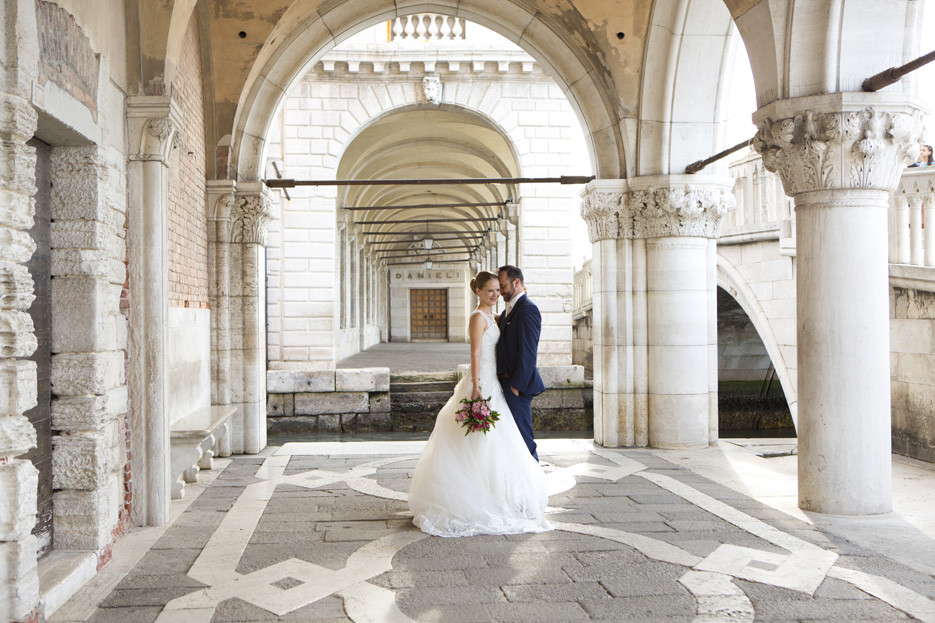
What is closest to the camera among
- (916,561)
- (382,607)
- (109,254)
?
(382,607)

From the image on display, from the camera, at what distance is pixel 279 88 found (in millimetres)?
6848

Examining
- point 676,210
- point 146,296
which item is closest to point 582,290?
point 676,210

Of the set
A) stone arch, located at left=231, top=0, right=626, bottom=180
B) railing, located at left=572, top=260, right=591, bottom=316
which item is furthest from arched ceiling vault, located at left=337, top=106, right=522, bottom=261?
stone arch, located at left=231, top=0, right=626, bottom=180

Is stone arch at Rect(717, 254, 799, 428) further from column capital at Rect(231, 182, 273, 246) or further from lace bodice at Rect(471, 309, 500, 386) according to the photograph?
column capital at Rect(231, 182, 273, 246)

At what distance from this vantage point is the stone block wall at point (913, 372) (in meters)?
6.26

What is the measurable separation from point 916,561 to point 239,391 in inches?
206

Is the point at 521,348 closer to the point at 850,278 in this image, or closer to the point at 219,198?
the point at 850,278

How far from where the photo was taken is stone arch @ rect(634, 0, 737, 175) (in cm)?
647

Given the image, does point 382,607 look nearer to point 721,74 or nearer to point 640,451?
point 640,451

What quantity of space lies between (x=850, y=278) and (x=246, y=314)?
4.77 meters

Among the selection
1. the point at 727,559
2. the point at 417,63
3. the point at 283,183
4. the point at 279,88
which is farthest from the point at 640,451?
the point at 417,63

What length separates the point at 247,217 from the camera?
6805mm

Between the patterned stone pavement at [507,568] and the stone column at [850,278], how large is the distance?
1.53ft

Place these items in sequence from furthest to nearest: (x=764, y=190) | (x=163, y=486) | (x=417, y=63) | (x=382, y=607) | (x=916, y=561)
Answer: (x=417, y=63), (x=764, y=190), (x=163, y=486), (x=916, y=561), (x=382, y=607)
